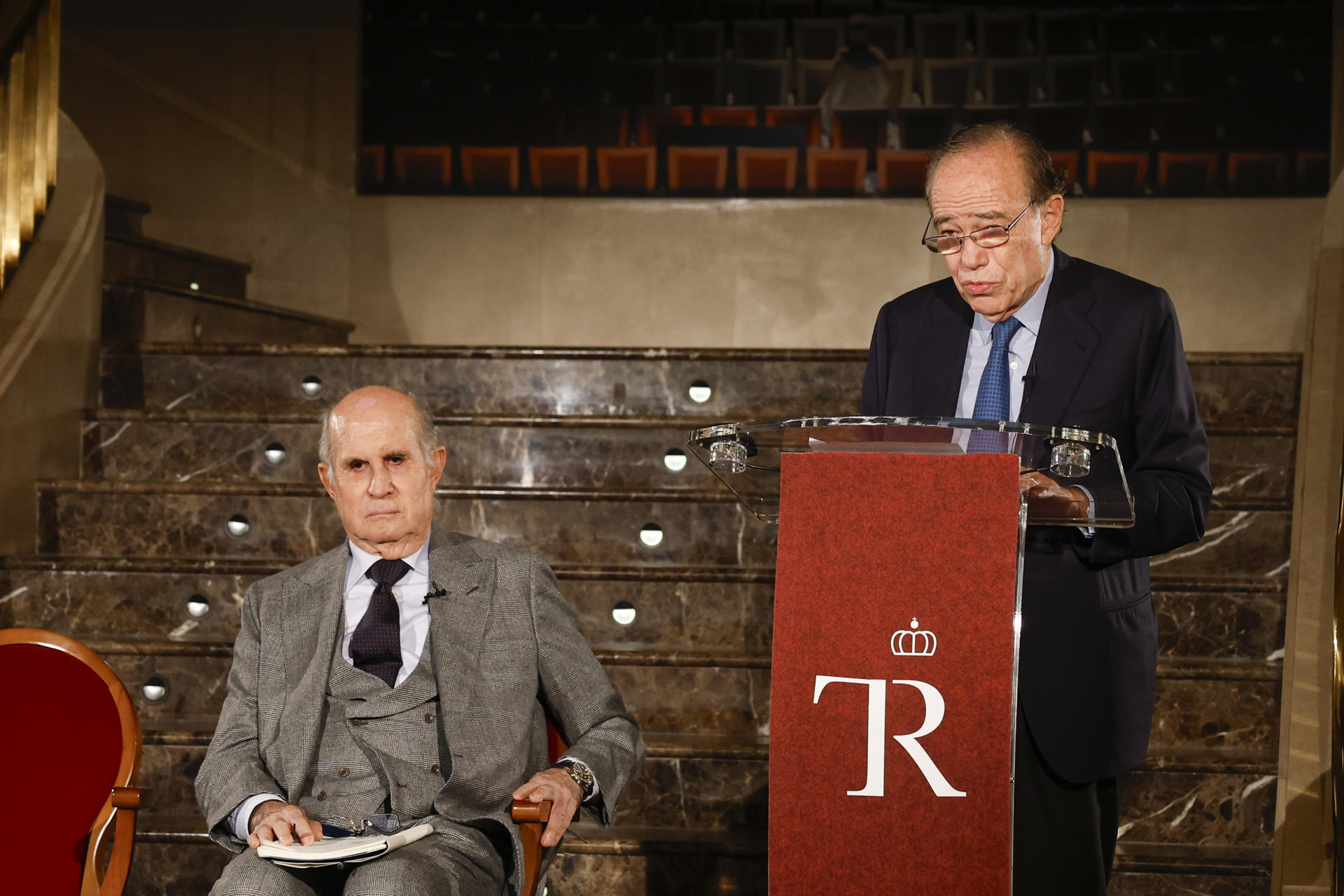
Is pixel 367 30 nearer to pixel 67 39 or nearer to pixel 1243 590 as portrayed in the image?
pixel 67 39

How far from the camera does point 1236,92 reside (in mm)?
5242

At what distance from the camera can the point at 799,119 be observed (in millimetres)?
5508

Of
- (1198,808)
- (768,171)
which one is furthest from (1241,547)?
(768,171)

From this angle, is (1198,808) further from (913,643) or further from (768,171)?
(768,171)

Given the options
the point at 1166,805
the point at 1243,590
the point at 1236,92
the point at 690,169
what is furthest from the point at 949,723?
the point at 1236,92

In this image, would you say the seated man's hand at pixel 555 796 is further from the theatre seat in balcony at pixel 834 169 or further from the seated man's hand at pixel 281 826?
the theatre seat in balcony at pixel 834 169

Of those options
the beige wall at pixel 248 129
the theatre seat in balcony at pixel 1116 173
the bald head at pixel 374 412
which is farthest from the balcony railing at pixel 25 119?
the theatre seat in balcony at pixel 1116 173

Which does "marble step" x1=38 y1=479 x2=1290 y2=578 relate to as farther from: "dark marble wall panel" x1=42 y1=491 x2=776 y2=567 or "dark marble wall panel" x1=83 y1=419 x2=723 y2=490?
"dark marble wall panel" x1=83 y1=419 x2=723 y2=490

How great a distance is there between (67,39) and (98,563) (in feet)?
8.90

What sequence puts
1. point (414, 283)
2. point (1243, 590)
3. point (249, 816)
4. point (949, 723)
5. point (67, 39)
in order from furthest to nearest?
point (414, 283)
point (67, 39)
point (1243, 590)
point (249, 816)
point (949, 723)

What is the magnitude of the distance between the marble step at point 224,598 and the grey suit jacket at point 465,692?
1.10 meters

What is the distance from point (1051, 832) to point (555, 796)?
2.44 ft

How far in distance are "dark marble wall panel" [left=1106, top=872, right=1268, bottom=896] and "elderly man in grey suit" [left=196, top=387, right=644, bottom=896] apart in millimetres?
1307

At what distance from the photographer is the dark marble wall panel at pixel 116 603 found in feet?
10.5
